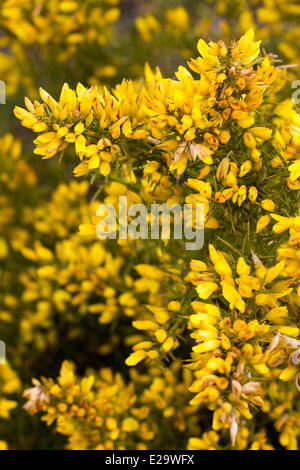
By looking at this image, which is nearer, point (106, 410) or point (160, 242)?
point (160, 242)

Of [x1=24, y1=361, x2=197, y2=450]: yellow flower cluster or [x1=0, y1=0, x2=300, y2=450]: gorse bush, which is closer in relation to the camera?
[x1=0, y1=0, x2=300, y2=450]: gorse bush

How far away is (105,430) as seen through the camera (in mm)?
1684

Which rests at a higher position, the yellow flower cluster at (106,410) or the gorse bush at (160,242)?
the gorse bush at (160,242)

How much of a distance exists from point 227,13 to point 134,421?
2393 mm

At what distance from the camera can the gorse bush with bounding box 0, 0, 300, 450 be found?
3.72ft

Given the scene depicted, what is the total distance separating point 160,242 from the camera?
1.46 metres

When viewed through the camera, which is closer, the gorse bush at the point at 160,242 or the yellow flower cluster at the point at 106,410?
the gorse bush at the point at 160,242

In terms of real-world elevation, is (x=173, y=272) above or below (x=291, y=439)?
above

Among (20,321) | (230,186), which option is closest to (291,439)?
(230,186)

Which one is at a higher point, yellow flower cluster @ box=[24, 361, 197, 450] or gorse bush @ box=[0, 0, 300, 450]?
gorse bush @ box=[0, 0, 300, 450]

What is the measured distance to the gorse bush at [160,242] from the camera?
1.13m

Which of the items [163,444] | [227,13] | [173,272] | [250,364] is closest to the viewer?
[250,364]

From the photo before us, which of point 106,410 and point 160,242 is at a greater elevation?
point 160,242

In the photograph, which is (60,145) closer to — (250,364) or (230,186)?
(230,186)
